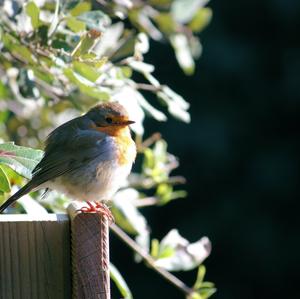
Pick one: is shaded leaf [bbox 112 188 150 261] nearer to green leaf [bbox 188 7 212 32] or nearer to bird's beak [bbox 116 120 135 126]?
bird's beak [bbox 116 120 135 126]

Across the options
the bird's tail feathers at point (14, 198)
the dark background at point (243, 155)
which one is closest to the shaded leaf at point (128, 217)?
the bird's tail feathers at point (14, 198)

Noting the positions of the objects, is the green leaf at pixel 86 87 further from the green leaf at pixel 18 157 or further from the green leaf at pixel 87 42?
the green leaf at pixel 18 157

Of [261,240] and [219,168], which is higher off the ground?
[219,168]

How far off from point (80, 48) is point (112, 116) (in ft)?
2.27

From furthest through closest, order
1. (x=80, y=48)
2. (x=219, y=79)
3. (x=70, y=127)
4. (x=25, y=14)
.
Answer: (x=219, y=79), (x=70, y=127), (x=25, y=14), (x=80, y=48)

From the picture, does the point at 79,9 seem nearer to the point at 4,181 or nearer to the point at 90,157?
the point at 90,157

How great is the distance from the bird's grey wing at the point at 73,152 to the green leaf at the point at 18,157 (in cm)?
67

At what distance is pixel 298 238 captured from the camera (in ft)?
27.6

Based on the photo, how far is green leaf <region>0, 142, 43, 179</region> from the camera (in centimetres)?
291

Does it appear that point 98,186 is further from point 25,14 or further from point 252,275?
point 252,275

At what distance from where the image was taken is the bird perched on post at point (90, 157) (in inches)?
150

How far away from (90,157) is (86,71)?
0.62m

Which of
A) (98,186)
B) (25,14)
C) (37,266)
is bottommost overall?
(98,186)

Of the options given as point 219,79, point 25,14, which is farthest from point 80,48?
point 219,79
